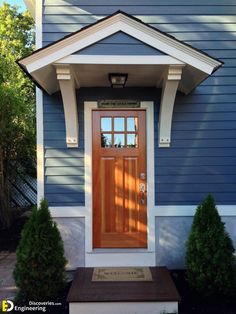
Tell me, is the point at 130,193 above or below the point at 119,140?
below

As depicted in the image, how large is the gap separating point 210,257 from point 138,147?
169cm

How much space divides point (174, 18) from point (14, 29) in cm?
1275

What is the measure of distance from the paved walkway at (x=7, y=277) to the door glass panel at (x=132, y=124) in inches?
95.6

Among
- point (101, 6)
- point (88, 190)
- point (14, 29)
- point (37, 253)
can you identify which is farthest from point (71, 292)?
point (14, 29)

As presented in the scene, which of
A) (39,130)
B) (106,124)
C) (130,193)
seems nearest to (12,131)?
(39,130)

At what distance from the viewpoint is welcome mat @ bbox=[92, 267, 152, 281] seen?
13.8ft

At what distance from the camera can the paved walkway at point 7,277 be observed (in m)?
4.16

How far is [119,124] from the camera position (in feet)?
16.2

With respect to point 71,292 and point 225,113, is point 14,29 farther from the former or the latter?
point 71,292

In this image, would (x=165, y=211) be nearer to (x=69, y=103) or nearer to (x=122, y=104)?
(x=122, y=104)

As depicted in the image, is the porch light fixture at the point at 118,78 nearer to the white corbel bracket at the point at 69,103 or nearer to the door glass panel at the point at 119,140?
the white corbel bracket at the point at 69,103

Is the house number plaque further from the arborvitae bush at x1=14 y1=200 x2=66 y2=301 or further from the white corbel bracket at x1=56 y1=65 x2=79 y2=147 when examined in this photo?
the arborvitae bush at x1=14 y1=200 x2=66 y2=301

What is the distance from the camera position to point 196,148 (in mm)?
4836

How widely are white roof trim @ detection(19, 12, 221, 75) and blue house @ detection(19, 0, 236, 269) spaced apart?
63 cm
